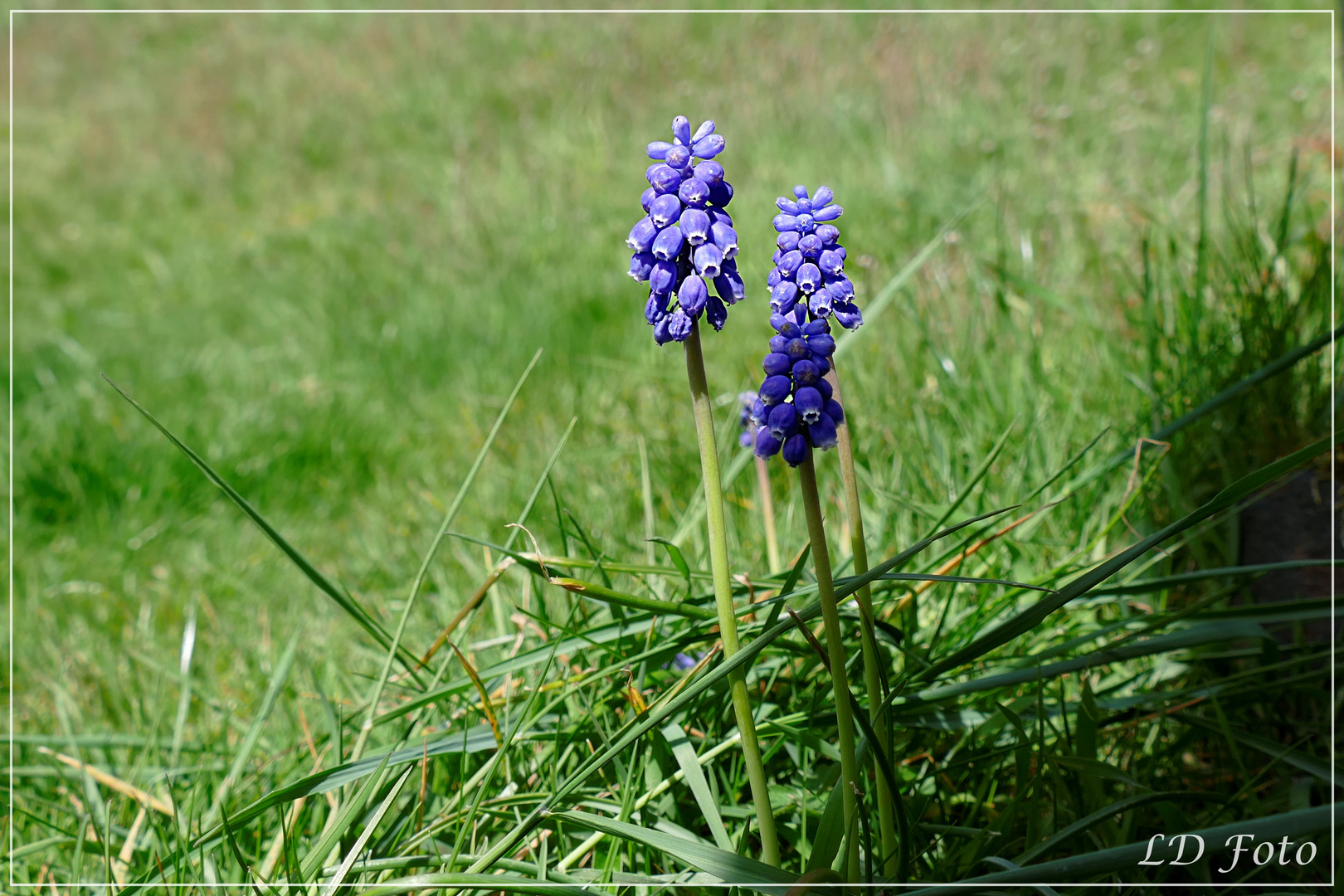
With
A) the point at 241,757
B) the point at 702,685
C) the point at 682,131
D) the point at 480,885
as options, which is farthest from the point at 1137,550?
the point at 241,757

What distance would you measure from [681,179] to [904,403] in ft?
6.18

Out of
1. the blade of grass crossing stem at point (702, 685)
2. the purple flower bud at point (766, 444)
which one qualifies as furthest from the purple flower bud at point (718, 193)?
the blade of grass crossing stem at point (702, 685)

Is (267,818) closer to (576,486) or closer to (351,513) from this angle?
(576,486)

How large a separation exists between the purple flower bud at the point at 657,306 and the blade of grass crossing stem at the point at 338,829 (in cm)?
87

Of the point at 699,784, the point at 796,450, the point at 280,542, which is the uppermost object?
the point at 796,450

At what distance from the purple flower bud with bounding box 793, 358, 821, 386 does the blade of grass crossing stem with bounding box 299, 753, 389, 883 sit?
3.06 ft

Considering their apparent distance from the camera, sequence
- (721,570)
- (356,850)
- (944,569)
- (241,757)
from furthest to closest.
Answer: (944,569), (241,757), (356,850), (721,570)

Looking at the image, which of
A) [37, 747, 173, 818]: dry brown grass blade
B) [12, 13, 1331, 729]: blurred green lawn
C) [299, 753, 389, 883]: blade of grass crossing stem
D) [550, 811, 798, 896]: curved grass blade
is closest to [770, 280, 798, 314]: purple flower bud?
[550, 811, 798, 896]: curved grass blade

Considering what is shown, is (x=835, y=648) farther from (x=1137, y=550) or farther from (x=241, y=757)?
(x=241, y=757)

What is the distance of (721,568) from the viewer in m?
1.27

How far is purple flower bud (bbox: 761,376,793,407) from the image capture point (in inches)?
51.6

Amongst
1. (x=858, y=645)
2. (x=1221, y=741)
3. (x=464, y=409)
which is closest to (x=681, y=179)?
(x=858, y=645)

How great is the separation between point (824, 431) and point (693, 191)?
0.38m

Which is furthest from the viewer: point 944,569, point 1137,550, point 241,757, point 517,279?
point 517,279
